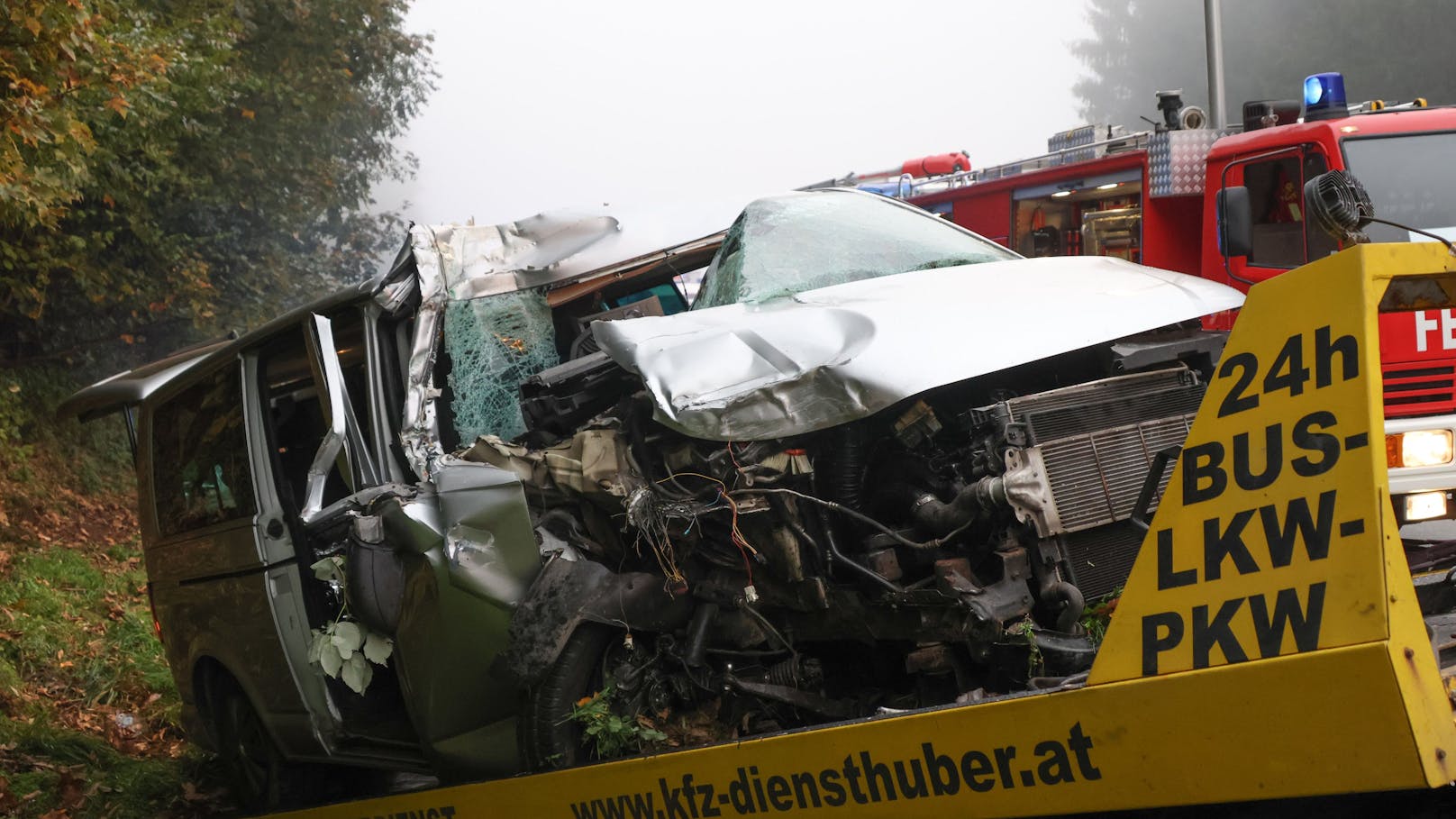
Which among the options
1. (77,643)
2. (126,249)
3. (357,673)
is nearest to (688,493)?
(357,673)

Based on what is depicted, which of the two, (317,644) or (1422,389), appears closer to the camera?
(317,644)

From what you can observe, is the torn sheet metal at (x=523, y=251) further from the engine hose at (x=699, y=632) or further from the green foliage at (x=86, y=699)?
the green foliage at (x=86, y=699)

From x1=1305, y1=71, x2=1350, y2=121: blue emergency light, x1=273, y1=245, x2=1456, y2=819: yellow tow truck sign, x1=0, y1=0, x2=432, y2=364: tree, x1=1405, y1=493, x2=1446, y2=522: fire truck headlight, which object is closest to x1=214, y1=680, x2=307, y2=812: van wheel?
x1=273, y1=245, x2=1456, y2=819: yellow tow truck sign

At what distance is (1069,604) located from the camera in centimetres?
305

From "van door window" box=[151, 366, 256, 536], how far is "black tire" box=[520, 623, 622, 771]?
1544 millimetres

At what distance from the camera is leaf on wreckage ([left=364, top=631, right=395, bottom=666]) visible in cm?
402

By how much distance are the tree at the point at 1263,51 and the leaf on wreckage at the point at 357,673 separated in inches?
640

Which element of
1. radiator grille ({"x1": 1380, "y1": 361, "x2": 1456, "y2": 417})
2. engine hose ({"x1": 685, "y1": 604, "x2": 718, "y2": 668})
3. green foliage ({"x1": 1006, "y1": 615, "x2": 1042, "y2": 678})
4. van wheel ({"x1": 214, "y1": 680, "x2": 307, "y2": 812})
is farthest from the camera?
van wheel ({"x1": 214, "y1": 680, "x2": 307, "y2": 812})

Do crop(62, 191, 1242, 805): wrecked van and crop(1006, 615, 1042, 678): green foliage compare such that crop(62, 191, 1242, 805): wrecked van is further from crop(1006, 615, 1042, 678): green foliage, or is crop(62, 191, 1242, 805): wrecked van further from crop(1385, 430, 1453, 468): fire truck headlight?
crop(1385, 430, 1453, 468): fire truck headlight

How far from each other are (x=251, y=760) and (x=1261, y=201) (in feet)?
19.0

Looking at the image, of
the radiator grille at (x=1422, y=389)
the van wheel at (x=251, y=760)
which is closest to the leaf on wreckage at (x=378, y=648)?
the van wheel at (x=251, y=760)

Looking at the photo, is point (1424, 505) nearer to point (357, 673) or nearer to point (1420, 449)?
point (1420, 449)

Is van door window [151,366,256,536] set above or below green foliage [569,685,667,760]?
above

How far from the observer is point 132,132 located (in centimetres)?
1150
